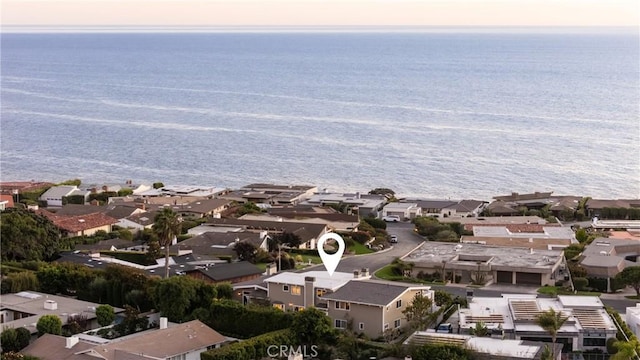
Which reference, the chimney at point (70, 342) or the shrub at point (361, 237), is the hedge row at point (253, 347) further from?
the shrub at point (361, 237)

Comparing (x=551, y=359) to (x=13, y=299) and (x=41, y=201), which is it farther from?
(x=41, y=201)

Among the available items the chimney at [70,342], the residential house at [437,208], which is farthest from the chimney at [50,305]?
the residential house at [437,208]

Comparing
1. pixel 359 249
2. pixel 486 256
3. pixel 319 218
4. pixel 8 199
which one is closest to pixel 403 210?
pixel 319 218

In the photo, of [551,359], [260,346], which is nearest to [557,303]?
[551,359]

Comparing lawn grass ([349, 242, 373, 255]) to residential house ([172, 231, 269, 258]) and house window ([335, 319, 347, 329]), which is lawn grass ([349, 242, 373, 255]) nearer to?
residential house ([172, 231, 269, 258])

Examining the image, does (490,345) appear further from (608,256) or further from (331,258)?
(608,256)
